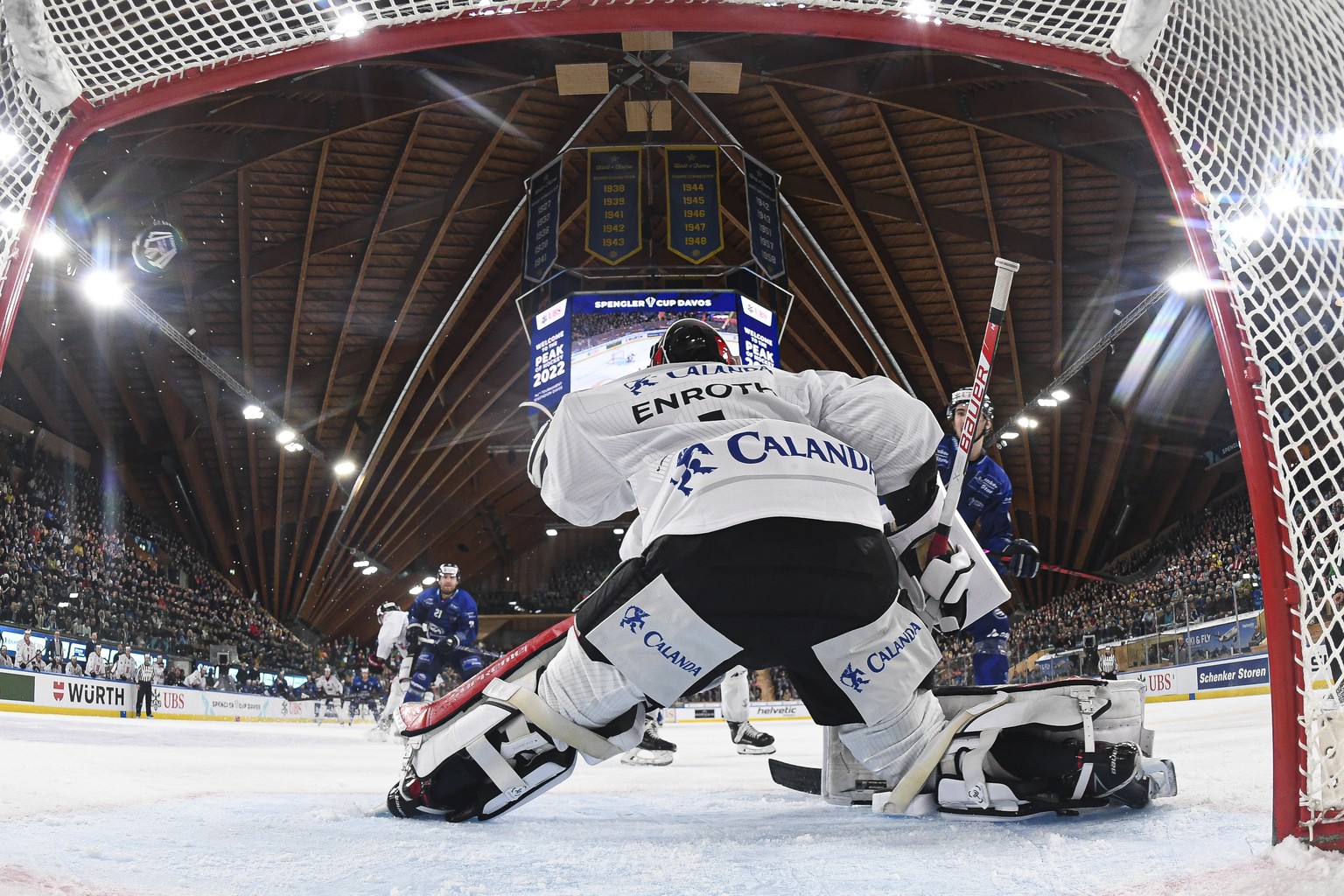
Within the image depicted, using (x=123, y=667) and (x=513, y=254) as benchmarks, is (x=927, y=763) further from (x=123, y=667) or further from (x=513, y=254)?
(x=513, y=254)

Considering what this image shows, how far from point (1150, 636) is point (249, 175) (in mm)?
13639

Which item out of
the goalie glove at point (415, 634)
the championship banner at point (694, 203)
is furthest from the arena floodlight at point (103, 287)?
the goalie glove at point (415, 634)

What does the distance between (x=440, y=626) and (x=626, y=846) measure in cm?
592

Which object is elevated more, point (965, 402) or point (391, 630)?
point (965, 402)

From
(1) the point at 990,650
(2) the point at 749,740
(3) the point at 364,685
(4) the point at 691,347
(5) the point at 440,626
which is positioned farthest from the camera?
(3) the point at 364,685

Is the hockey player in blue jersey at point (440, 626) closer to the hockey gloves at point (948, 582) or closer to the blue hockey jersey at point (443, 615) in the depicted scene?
the blue hockey jersey at point (443, 615)

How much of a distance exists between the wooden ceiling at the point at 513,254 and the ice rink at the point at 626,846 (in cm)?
950

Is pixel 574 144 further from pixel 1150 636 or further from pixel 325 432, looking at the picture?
pixel 1150 636

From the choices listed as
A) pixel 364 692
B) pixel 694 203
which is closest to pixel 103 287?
pixel 694 203

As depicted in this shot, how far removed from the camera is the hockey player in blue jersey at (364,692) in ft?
67.2

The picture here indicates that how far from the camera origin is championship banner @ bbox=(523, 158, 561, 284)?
39.3ft

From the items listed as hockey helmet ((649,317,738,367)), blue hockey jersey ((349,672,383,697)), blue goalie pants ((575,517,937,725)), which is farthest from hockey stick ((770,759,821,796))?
blue hockey jersey ((349,672,383,697))

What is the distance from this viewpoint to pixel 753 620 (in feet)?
5.55

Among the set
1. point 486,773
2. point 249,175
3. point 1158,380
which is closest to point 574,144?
point 249,175
